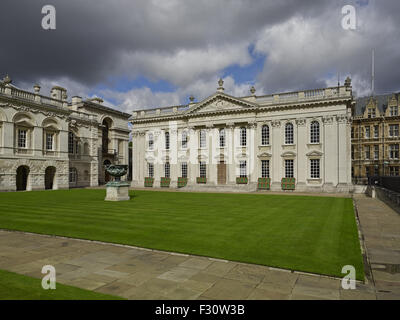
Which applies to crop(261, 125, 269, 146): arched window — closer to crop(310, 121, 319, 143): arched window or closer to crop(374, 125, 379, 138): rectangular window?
crop(310, 121, 319, 143): arched window

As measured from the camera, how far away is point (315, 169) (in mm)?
35469

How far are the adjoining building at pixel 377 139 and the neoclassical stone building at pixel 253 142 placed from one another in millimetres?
19847

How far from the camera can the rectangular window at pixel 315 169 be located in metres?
35.3

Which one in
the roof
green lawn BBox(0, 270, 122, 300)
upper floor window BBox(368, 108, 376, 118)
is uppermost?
the roof

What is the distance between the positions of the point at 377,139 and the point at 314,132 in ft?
79.6

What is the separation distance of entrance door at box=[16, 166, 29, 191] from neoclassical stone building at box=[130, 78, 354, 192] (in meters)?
16.9

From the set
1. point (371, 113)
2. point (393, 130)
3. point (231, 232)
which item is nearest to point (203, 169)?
point (231, 232)

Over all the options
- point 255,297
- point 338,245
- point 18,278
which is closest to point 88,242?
point 18,278

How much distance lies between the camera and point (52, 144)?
127 ft

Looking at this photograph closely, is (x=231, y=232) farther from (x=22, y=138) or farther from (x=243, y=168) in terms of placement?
(x=22, y=138)

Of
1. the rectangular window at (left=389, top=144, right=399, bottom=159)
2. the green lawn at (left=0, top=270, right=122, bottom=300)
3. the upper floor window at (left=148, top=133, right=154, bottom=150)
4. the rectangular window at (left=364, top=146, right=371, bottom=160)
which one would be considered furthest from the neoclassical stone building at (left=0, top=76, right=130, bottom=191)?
the rectangular window at (left=389, top=144, right=399, bottom=159)

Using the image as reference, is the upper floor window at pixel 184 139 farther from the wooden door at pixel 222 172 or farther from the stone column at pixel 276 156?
the stone column at pixel 276 156

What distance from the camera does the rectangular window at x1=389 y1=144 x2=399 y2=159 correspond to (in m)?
49.4

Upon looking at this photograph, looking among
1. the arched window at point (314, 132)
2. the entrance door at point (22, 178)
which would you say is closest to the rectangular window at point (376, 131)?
the arched window at point (314, 132)
